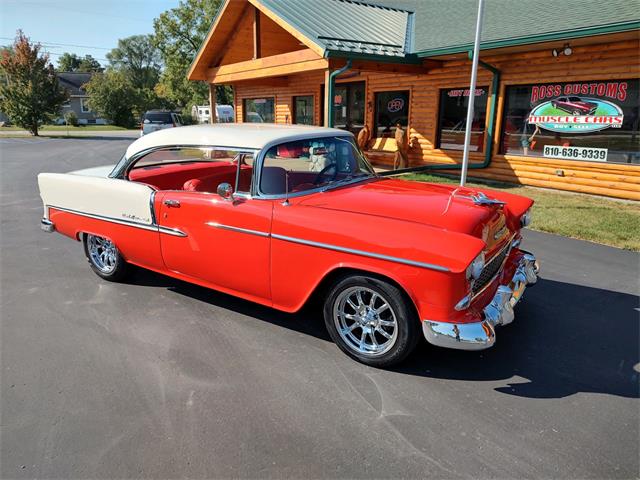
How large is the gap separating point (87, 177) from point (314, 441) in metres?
3.75

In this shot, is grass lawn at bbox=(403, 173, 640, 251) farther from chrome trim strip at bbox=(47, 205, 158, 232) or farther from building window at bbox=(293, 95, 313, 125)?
building window at bbox=(293, 95, 313, 125)

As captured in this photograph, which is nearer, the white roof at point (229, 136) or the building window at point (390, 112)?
the white roof at point (229, 136)

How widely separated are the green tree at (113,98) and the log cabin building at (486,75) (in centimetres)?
3758

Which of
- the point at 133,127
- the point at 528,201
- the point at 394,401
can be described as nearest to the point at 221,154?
the point at 394,401

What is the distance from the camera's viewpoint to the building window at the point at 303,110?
56.3 ft

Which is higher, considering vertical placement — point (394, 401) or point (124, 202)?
point (124, 202)

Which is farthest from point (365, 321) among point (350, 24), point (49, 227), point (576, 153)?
point (350, 24)

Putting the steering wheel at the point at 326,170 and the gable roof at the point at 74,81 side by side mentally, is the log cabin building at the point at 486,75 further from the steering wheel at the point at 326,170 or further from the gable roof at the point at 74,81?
the gable roof at the point at 74,81

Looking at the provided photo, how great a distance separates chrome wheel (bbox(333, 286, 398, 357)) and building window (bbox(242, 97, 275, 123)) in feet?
53.1

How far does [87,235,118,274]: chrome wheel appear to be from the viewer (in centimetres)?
502

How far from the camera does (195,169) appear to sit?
526 cm

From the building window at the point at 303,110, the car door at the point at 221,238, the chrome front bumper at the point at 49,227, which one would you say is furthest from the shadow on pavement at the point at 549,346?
the building window at the point at 303,110

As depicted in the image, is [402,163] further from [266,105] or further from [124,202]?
[124,202]

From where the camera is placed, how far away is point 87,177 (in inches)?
195
